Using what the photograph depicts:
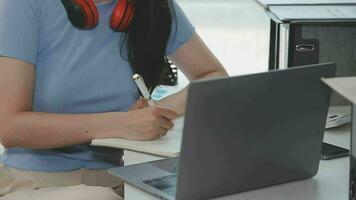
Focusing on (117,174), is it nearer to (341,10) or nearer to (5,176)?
(5,176)

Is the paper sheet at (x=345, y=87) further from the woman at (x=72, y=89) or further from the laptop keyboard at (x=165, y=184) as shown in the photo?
the woman at (x=72, y=89)

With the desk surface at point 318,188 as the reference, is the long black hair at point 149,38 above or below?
above

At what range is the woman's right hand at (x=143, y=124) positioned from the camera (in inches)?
49.2

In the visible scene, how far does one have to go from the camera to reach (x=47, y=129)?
1.31m

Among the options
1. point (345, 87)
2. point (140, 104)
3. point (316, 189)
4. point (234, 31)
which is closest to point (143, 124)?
point (140, 104)

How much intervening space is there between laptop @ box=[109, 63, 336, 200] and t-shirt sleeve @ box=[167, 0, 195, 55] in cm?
51

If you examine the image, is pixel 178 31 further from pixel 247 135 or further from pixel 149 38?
pixel 247 135

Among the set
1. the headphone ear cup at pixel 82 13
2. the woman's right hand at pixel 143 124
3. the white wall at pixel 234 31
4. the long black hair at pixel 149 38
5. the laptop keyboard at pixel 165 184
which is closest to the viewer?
the laptop keyboard at pixel 165 184

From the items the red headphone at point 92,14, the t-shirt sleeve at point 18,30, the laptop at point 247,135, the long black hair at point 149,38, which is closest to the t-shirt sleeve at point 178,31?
the long black hair at point 149,38

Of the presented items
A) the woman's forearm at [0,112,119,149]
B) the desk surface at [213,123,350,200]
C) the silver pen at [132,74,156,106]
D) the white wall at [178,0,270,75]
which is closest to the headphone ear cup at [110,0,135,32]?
the silver pen at [132,74,156,106]

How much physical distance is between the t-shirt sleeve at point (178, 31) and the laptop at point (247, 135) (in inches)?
19.9

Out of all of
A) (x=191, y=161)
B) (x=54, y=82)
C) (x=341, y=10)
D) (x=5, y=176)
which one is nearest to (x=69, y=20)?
(x=54, y=82)

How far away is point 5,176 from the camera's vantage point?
54.1 inches

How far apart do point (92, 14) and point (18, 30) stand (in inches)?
5.9
